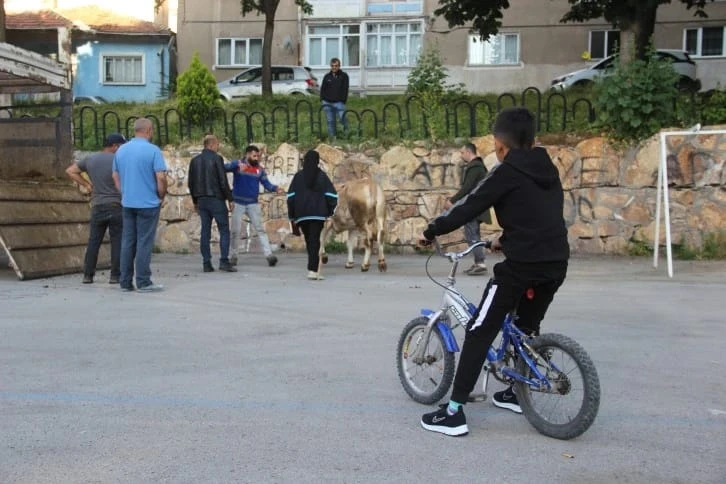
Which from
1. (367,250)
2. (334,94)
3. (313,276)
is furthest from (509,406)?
(334,94)

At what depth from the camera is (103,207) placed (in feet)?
33.7

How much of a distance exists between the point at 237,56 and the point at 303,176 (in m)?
28.5

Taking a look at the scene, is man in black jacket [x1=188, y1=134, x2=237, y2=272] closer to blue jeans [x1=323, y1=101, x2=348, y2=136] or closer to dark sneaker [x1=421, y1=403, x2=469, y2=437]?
blue jeans [x1=323, y1=101, x2=348, y2=136]

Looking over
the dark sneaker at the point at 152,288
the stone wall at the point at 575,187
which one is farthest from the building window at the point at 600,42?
the dark sneaker at the point at 152,288

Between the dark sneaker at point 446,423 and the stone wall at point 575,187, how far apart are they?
9.24 m

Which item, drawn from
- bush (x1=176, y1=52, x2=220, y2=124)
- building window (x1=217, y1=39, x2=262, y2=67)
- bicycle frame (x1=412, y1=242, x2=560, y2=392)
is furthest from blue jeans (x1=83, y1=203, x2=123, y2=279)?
building window (x1=217, y1=39, x2=262, y2=67)

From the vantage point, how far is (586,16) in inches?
853

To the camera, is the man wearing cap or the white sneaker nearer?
the man wearing cap

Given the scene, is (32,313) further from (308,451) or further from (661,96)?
(661,96)

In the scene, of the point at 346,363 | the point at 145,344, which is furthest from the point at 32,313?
the point at 346,363

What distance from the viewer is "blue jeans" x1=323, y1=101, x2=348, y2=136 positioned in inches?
611

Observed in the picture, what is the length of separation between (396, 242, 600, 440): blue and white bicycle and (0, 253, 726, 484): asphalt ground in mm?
133

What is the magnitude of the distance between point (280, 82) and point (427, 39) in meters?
7.16

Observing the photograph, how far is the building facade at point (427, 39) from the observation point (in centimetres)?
3431
